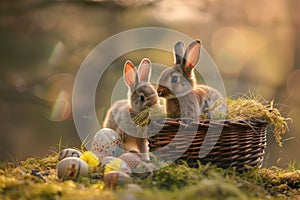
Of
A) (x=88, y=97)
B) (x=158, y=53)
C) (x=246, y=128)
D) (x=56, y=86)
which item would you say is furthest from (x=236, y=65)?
(x=246, y=128)

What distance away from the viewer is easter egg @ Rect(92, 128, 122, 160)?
3.03 metres

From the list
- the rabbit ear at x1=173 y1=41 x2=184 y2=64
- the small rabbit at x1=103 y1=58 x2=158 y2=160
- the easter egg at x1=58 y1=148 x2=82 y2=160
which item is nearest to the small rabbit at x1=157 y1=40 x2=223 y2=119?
the rabbit ear at x1=173 y1=41 x2=184 y2=64

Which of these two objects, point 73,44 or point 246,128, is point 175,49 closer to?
point 246,128

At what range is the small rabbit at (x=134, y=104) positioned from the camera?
3.17 metres

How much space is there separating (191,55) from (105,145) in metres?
0.82

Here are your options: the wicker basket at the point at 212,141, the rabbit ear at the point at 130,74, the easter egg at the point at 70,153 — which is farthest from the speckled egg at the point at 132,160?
the rabbit ear at the point at 130,74

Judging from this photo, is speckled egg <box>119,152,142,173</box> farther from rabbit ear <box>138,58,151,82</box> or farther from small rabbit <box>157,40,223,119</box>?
rabbit ear <box>138,58,151,82</box>

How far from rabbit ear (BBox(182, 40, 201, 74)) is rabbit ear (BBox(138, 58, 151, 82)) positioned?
0.35 m

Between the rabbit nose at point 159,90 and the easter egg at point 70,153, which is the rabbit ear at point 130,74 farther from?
the easter egg at point 70,153

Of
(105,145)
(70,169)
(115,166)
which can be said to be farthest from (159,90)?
(70,169)

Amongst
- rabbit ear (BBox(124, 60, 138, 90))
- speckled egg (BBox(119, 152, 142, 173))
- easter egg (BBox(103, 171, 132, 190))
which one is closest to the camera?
easter egg (BBox(103, 171, 132, 190))

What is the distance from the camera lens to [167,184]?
2.31 meters

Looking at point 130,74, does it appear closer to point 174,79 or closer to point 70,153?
point 174,79

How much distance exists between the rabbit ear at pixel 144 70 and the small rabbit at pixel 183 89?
295 mm
